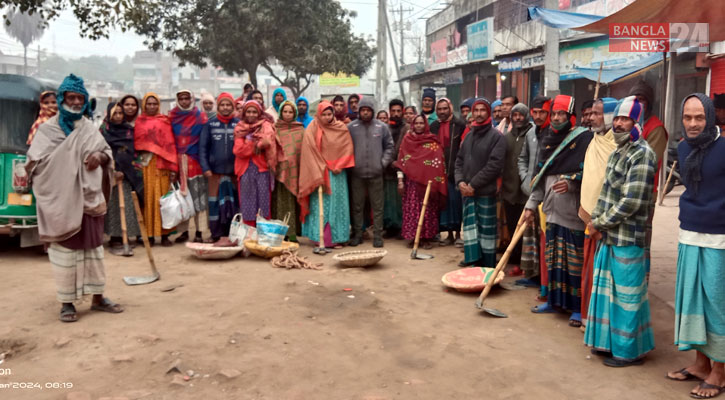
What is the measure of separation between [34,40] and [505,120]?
7717 centimetres

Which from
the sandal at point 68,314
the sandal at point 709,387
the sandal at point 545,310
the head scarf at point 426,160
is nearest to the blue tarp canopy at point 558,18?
the head scarf at point 426,160

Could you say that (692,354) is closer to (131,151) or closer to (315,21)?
(131,151)

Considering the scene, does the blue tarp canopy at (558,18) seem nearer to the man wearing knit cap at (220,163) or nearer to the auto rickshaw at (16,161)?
the man wearing knit cap at (220,163)

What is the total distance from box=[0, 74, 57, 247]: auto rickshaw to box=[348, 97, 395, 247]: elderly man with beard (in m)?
3.67

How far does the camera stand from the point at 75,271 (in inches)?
172

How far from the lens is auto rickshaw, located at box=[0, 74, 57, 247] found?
620 cm

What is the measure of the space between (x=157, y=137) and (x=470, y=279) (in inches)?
163

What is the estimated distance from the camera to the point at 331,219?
6980 millimetres

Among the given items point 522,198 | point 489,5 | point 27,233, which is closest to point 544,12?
point 522,198

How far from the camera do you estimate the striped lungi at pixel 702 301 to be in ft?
10.0

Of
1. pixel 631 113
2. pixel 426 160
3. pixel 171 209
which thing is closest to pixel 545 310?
pixel 631 113

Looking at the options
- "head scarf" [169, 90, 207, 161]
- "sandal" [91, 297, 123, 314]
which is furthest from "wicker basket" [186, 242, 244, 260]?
"sandal" [91, 297, 123, 314]

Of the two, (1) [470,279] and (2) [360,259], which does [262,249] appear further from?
(1) [470,279]
